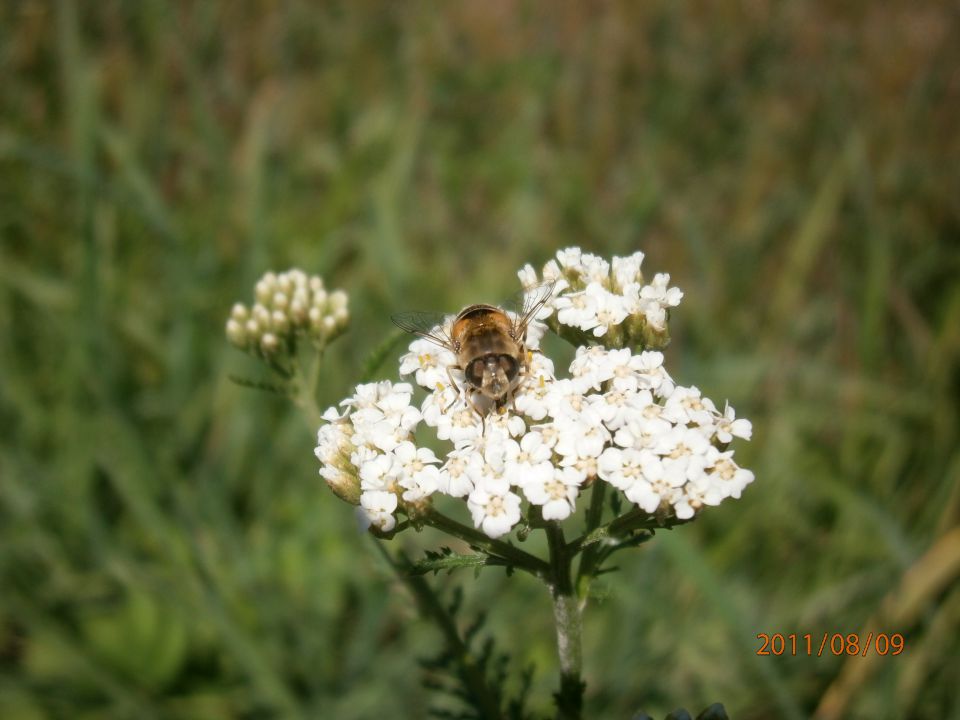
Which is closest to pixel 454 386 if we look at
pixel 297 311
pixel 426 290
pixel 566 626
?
pixel 566 626

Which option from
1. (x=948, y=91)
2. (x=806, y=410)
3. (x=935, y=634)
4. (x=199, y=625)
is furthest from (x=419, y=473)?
(x=948, y=91)

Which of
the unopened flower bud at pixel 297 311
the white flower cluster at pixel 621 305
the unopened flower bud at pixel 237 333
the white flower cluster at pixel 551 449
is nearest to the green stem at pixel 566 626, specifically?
the white flower cluster at pixel 551 449

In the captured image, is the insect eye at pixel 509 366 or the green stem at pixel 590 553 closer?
the green stem at pixel 590 553

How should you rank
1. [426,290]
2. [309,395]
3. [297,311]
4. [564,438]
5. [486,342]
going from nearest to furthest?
1. [564,438]
2. [486,342]
3. [309,395]
4. [297,311]
5. [426,290]

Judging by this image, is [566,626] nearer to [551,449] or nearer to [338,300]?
[551,449]

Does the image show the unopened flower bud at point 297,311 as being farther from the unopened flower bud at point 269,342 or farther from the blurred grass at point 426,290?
the blurred grass at point 426,290
